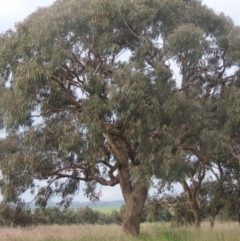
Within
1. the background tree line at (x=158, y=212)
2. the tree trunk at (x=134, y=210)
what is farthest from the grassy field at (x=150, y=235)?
the tree trunk at (x=134, y=210)

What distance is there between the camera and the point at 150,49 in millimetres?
13805

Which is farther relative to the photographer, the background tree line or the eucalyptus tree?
the background tree line

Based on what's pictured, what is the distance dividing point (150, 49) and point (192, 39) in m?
1.37

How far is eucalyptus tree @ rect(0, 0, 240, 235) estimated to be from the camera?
12.5 m

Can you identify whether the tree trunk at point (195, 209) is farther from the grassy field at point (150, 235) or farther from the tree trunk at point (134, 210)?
the grassy field at point (150, 235)

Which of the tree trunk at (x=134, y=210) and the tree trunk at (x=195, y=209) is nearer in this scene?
the tree trunk at (x=134, y=210)

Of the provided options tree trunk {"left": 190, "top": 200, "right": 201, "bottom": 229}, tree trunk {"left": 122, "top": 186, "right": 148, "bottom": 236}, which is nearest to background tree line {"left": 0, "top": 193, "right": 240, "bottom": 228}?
tree trunk {"left": 190, "top": 200, "right": 201, "bottom": 229}

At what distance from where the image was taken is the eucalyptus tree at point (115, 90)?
12523mm

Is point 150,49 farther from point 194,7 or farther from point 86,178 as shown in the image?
point 86,178

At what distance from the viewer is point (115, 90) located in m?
12.2

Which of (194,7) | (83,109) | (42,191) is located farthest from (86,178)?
(194,7)

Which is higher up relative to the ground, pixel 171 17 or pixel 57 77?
pixel 171 17

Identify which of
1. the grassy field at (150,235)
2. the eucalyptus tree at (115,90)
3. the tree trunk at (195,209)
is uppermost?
the eucalyptus tree at (115,90)

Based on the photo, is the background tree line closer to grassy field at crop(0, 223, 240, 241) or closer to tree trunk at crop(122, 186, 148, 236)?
grassy field at crop(0, 223, 240, 241)
